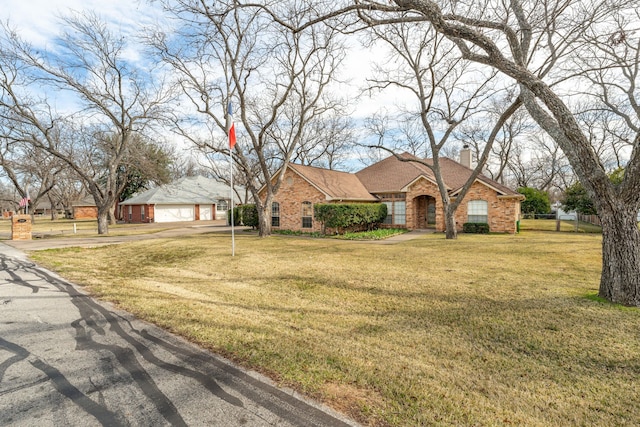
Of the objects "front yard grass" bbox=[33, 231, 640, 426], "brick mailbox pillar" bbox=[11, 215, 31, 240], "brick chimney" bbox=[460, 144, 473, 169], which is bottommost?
"front yard grass" bbox=[33, 231, 640, 426]

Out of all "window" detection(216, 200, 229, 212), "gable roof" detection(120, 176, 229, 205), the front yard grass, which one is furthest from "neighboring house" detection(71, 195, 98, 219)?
the front yard grass

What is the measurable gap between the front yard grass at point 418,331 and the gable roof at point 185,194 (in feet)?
90.6

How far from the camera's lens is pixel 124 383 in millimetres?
3084

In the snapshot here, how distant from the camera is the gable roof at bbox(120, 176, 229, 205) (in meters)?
34.7

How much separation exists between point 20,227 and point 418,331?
23.3 meters

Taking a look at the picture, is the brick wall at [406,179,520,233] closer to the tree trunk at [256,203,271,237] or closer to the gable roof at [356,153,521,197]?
the gable roof at [356,153,521,197]

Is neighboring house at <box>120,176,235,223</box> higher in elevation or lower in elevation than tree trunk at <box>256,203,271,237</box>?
higher

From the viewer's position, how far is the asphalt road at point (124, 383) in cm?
258

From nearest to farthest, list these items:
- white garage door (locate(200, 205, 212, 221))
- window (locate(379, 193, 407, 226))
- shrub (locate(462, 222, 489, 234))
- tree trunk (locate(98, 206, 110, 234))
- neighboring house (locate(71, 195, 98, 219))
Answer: shrub (locate(462, 222, 489, 234)) < tree trunk (locate(98, 206, 110, 234)) < window (locate(379, 193, 407, 226)) < white garage door (locate(200, 205, 212, 221)) < neighboring house (locate(71, 195, 98, 219))

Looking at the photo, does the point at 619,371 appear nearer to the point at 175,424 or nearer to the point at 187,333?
the point at 175,424

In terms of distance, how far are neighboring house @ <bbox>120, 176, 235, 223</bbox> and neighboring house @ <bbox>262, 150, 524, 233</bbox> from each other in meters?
17.0

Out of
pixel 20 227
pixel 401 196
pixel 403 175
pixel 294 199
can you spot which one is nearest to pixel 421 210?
pixel 401 196

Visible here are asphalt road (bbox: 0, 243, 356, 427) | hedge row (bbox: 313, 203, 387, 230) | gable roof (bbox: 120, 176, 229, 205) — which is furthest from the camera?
gable roof (bbox: 120, 176, 229, 205)

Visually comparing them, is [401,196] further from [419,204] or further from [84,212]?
[84,212]
